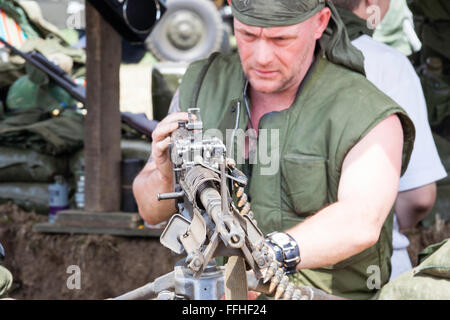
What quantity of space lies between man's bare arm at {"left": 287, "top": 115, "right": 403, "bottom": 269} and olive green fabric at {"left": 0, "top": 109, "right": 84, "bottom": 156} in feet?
10.5

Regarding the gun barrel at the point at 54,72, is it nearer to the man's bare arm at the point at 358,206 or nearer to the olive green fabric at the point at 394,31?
the olive green fabric at the point at 394,31

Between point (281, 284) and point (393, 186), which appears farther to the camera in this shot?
point (393, 186)

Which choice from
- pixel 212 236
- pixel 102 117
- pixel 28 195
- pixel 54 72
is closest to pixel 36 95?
pixel 54 72

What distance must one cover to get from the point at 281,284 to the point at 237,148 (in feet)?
3.52

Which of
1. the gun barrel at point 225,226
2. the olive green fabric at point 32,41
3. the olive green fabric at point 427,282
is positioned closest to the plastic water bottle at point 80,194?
the olive green fabric at point 32,41

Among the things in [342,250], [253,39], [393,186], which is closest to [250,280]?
[342,250]

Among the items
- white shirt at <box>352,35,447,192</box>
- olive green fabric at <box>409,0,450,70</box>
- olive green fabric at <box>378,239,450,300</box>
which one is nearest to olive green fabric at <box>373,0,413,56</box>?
olive green fabric at <box>409,0,450,70</box>

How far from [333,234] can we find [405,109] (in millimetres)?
1018

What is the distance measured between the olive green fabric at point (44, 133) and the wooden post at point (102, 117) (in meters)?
0.68

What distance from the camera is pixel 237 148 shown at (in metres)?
2.27

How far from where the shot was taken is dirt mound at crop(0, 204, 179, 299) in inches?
178

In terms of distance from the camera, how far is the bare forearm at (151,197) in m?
2.21

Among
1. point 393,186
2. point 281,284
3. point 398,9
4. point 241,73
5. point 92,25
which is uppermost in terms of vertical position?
point 398,9

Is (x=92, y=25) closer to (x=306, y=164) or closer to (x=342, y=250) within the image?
(x=306, y=164)
